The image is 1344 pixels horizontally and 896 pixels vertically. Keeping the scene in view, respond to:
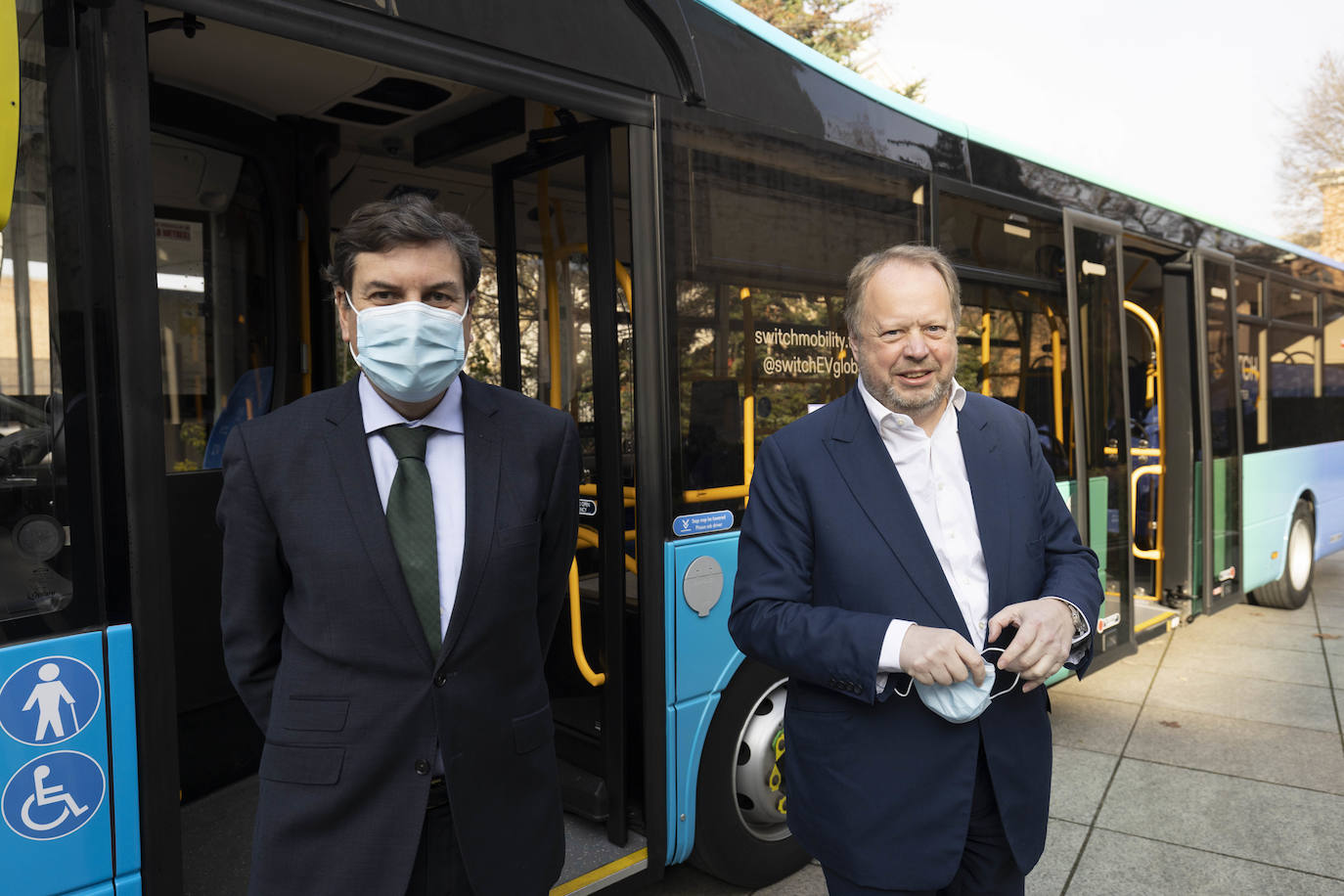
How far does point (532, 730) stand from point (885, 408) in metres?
0.95

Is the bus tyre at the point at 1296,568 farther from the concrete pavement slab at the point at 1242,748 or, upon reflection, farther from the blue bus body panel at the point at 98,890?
the blue bus body panel at the point at 98,890

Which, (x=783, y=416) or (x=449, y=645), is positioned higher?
(x=783, y=416)

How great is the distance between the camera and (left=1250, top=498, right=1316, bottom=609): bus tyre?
834 cm

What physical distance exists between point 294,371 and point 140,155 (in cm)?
257

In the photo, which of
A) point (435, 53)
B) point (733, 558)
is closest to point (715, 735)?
point (733, 558)

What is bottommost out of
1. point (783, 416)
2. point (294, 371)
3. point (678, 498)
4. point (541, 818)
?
point (541, 818)

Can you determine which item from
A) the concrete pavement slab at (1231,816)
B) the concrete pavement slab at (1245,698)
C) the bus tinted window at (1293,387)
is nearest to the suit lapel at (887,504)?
the concrete pavement slab at (1231,816)

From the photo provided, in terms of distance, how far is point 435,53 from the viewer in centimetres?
248

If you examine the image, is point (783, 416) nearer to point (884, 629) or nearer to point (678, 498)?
point (678, 498)

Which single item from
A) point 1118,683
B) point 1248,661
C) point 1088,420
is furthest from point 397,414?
point 1248,661

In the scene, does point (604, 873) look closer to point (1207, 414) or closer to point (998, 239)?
point (998, 239)

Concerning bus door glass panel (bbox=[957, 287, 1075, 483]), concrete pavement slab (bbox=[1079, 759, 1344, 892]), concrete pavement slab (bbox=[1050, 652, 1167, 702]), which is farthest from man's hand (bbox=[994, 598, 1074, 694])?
concrete pavement slab (bbox=[1050, 652, 1167, 702])

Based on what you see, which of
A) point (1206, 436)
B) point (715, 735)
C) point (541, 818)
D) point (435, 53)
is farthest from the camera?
point (1206, 436)

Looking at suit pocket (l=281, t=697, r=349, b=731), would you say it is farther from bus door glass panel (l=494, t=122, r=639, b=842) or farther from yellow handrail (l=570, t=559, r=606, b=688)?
yellow handrail (l=570, t=559, r=606, b=688)
